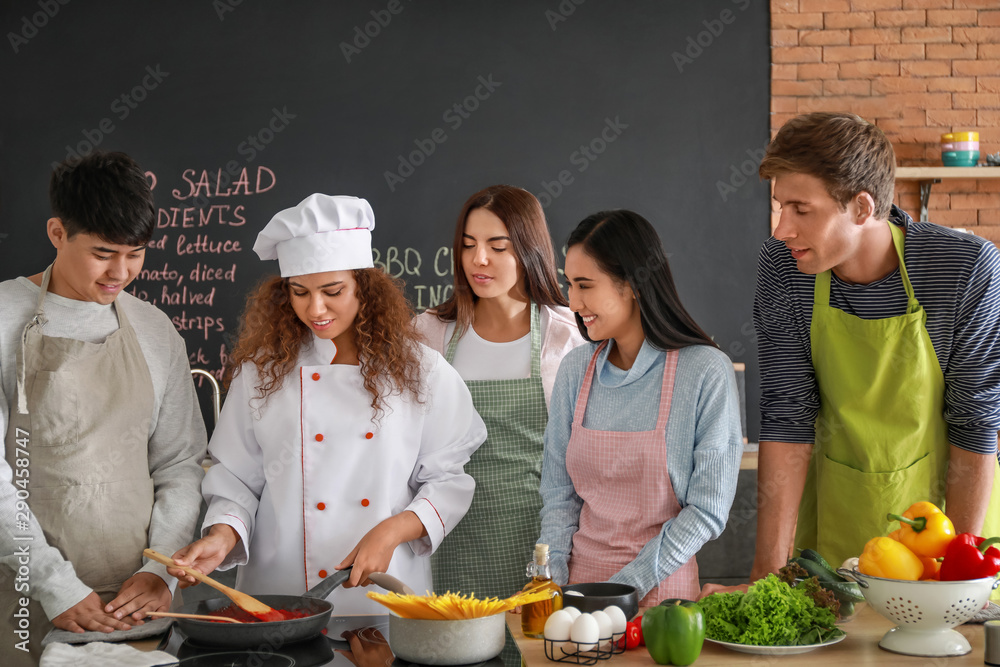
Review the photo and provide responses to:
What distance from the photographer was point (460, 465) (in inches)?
75.4

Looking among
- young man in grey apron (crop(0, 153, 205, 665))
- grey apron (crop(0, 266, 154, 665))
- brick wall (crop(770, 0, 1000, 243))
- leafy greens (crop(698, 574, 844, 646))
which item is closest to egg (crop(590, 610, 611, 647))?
leafy greens (crop(698, 574, 844, 646))

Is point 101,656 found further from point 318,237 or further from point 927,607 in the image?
point 927,607

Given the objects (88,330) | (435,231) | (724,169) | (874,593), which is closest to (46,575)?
(88,330)

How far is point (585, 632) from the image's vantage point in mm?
1224

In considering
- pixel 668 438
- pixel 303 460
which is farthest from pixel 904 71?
pixel 303 460

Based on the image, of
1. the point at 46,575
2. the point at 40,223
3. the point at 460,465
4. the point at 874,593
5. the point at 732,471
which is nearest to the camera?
the point at 874,593

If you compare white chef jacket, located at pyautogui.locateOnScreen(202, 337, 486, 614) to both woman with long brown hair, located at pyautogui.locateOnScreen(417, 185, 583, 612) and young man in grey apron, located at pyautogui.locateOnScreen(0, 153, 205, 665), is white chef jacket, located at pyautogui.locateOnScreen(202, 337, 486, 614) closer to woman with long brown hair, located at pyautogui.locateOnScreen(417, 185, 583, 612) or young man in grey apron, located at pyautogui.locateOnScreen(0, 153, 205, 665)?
young man in grey apron, located at pyautogui.locateOnScreen(0, 153, 205, 665)

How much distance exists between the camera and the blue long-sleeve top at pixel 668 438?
5.39ft

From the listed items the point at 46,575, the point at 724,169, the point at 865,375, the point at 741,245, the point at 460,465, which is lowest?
the point at 46,575

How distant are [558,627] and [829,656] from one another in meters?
0.39

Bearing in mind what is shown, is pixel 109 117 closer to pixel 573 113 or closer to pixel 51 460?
pixel 573 113

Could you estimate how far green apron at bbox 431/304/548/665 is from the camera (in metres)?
2.32

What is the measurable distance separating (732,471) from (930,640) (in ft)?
1.63

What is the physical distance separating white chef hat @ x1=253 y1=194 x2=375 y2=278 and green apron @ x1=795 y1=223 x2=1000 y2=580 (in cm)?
97
